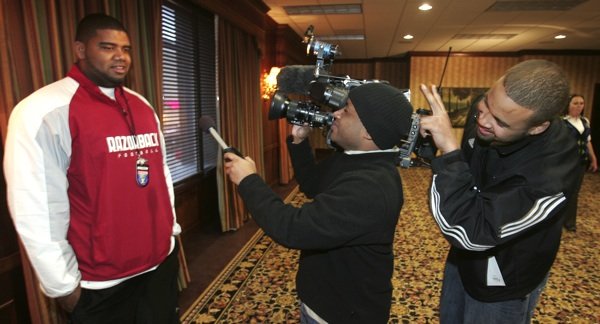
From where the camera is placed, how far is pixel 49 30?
1.77m

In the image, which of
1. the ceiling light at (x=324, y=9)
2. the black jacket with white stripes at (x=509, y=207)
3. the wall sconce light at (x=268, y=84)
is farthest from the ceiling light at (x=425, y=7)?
the black jacket with white stripes at (x=509, y=207)

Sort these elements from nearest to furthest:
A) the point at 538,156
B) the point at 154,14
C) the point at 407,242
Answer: the point at 538,156 < the point at 154,14 < the point at 407,242

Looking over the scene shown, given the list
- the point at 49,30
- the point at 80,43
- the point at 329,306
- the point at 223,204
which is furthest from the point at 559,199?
the point at 223,204

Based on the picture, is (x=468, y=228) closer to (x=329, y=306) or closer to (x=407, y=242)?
(x=329, y=306)

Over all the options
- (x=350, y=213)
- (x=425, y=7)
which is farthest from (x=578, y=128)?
(x=350, y=213)

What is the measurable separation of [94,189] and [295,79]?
0.87 meters

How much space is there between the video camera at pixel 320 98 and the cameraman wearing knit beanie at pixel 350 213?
0.04 metres

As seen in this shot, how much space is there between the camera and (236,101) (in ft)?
14.0

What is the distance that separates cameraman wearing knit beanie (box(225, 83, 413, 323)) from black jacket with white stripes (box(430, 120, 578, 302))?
0.16 m

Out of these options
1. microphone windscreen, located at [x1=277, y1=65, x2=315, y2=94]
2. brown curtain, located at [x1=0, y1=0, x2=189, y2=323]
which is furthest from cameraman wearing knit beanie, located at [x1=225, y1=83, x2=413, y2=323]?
brown curtain, located at [x1=0, y1=0, x2=189, y2=323]

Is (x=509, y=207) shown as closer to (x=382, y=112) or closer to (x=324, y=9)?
(x=382, y=112)

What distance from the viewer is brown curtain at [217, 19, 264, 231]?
3.96 metres

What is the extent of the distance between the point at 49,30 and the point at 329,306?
72.1 inches

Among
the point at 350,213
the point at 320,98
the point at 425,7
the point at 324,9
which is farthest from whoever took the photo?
the point at 324,9
